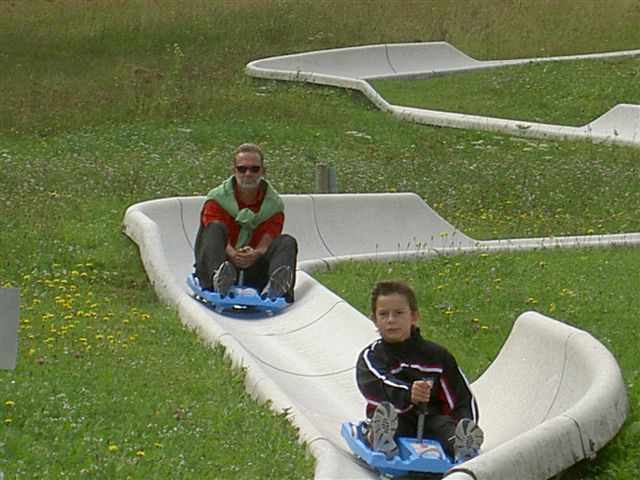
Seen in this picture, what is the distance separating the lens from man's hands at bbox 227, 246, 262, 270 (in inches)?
407

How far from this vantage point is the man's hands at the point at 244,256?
33.9 feet

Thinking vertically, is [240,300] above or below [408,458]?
below

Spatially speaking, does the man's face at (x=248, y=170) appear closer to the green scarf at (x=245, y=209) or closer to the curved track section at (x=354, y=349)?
the green scarf at (x=245, y=209)

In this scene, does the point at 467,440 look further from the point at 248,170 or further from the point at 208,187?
the point at 208,187

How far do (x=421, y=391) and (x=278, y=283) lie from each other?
3917mm

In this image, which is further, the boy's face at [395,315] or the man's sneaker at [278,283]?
the man's sneaker at [278,283]

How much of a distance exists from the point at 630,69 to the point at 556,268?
15180mm

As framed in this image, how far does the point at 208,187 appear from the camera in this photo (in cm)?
1587

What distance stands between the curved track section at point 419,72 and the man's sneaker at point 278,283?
9.70 meters

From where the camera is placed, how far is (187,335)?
9.03 metres

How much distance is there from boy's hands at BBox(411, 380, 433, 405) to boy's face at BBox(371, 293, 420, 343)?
10.5 inches

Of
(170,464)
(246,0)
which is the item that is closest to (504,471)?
(170,464)

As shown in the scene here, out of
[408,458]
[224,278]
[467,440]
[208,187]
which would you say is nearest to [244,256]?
[224,278]

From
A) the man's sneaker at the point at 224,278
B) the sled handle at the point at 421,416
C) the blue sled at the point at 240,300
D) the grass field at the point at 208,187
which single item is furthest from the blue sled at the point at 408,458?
the blue sled at the point at 240,300
